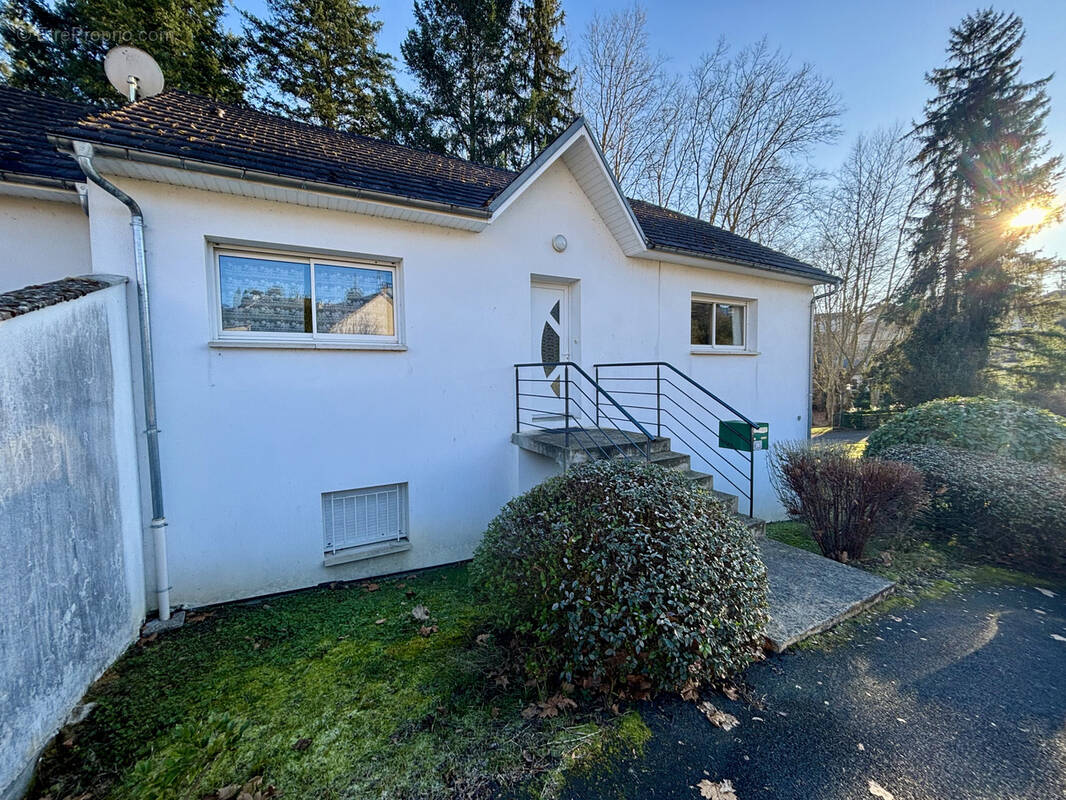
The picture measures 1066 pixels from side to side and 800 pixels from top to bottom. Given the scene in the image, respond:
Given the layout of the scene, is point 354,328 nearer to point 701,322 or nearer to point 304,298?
point 304,298

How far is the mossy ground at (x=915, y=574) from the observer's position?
13.6ft

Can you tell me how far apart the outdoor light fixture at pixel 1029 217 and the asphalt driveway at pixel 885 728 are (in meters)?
23.5

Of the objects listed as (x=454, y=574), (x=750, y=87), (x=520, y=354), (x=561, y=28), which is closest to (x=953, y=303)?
(x=750, y=87)

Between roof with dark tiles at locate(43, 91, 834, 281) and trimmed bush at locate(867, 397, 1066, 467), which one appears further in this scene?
trimmed bush at locate(867, 397, 1066, 467)

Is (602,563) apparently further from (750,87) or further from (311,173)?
(750,87)

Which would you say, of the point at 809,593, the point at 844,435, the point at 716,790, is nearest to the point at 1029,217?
the point at 844,435

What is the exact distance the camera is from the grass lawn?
244cm

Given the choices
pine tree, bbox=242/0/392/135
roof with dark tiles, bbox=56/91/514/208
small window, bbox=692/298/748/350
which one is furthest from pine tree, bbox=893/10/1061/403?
pine tree, bbox=242/0/392/135

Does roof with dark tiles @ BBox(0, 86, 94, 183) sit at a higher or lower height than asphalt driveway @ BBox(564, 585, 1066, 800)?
higher

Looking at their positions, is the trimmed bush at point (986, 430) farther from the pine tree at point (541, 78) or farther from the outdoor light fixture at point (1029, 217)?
the outdoor light fixture at point (1029, 217)

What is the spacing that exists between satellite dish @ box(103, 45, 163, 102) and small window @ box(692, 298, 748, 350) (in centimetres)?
928

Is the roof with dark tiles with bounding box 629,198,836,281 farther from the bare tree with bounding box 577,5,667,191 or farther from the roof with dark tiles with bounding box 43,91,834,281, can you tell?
the bare tree with bounding box 577,5,667,191

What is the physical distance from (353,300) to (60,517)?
11.4ft

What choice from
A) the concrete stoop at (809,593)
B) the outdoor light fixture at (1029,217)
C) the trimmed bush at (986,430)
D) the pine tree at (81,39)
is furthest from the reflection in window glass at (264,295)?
the outdoor light fixture at (1029,217)
